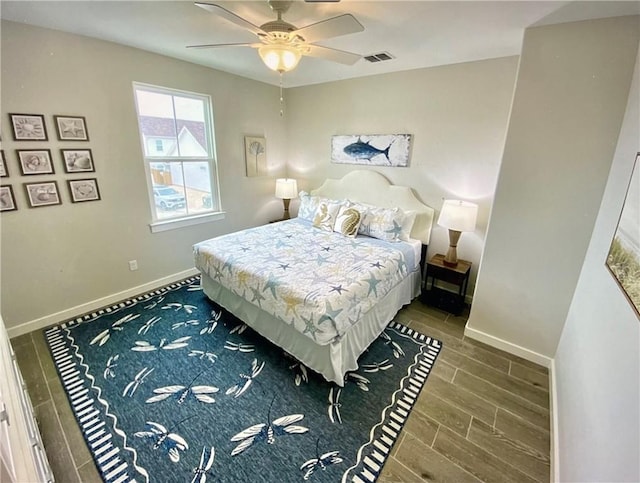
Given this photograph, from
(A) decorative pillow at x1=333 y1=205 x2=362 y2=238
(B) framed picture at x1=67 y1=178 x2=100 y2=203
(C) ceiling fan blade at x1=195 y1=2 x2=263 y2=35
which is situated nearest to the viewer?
(C) ceiling fan blade at x1=195 y1=2 x2=263 y2=35

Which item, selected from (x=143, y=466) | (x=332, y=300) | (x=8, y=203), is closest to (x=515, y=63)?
(x=332, y=300)

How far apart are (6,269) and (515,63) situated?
4.76m

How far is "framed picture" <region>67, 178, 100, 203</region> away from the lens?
255cm

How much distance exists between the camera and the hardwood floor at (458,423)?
1.51m

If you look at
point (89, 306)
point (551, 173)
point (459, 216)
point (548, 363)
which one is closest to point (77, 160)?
point (89, 306)

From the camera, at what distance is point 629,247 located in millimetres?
1231

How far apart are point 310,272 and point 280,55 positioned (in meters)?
1.55

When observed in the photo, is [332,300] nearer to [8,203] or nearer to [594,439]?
[594,439]

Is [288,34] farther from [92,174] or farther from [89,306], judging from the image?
[89,306]

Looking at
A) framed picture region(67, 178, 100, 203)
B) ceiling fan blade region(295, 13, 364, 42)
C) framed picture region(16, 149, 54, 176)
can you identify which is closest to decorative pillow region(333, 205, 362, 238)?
ceiling fan blade region(295, 13, 364, 42)

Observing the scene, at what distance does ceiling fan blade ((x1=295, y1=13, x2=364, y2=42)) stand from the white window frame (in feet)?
6.86

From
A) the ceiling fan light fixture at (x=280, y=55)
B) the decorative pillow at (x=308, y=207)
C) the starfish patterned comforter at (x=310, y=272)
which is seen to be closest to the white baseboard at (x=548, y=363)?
the starfish patterned comforter at (x=310, y=272)

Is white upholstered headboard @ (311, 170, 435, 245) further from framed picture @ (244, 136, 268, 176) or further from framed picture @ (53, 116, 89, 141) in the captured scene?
framed picture @ (53, 116, 89, 141)

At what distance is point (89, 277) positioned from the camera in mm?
2801
